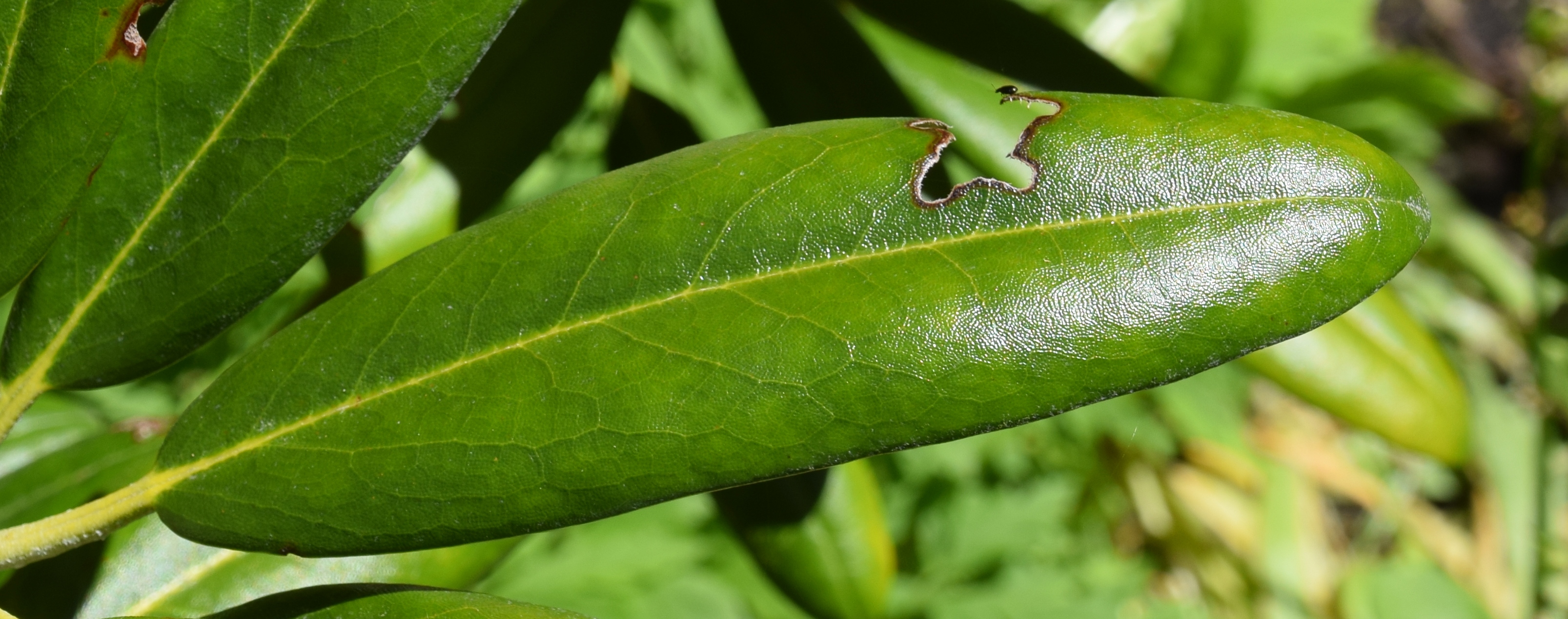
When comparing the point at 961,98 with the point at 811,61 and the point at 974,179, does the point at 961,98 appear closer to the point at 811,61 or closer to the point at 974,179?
the point at 811,61

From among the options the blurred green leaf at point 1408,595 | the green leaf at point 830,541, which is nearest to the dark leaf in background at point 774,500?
the green leaf at point 830,541

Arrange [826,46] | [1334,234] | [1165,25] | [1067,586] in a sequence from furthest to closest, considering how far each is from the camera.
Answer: [1165,25], [1067,586], [826,46], [1334,234]

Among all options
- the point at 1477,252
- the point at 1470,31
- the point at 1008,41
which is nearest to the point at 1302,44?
the point at 1477,252

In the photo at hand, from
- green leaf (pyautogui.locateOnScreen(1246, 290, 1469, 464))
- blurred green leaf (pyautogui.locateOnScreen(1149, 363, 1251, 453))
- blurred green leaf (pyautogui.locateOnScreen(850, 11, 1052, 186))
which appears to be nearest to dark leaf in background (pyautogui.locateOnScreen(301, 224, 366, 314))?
blurred green leaf (pyautogui.locateOnScreen(850, 11, 1052, 186))

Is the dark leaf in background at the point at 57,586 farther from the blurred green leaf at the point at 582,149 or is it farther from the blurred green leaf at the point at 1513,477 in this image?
the blurred green leaf at the point at 1513,477

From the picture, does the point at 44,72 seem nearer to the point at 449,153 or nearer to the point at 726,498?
the point at 449,153

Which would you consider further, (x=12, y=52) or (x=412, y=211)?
(x=412, y=211)

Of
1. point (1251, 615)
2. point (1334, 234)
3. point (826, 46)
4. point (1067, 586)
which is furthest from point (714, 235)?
point (1251, 615)
